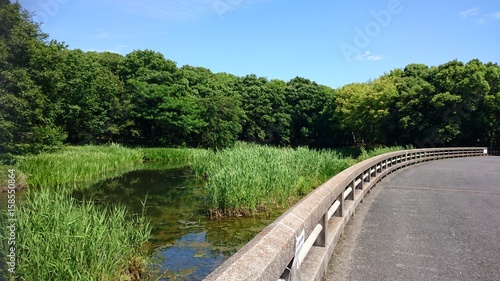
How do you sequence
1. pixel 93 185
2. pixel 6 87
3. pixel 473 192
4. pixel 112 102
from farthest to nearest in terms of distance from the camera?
pixel 112 102 → pixel 6 87 → pixel 93 185 → pixel 473 192

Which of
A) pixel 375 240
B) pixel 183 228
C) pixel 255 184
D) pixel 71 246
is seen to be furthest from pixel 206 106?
pixel 71 246

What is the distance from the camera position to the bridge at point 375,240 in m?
2.36

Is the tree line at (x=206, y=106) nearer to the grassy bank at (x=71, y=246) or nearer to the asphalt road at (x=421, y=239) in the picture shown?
the grassy bank at (x=71, y=246)

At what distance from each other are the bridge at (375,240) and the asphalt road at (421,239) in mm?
11

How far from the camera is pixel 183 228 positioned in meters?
9.45

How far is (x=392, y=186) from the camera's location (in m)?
11.9

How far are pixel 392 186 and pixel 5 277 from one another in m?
10.7

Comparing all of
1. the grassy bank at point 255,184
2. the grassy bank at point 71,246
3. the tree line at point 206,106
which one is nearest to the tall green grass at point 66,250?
the grassy bank at point 71,246

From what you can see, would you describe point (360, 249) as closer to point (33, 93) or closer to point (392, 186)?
point (392, 186)

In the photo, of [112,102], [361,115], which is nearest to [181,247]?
[112,102]

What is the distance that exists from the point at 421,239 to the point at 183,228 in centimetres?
588

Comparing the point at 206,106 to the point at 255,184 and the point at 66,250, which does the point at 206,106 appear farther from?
the point at 66,250

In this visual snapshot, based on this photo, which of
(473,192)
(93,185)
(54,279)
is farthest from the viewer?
(93,185)

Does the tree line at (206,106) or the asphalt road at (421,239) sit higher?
the tree line at (206,106)
